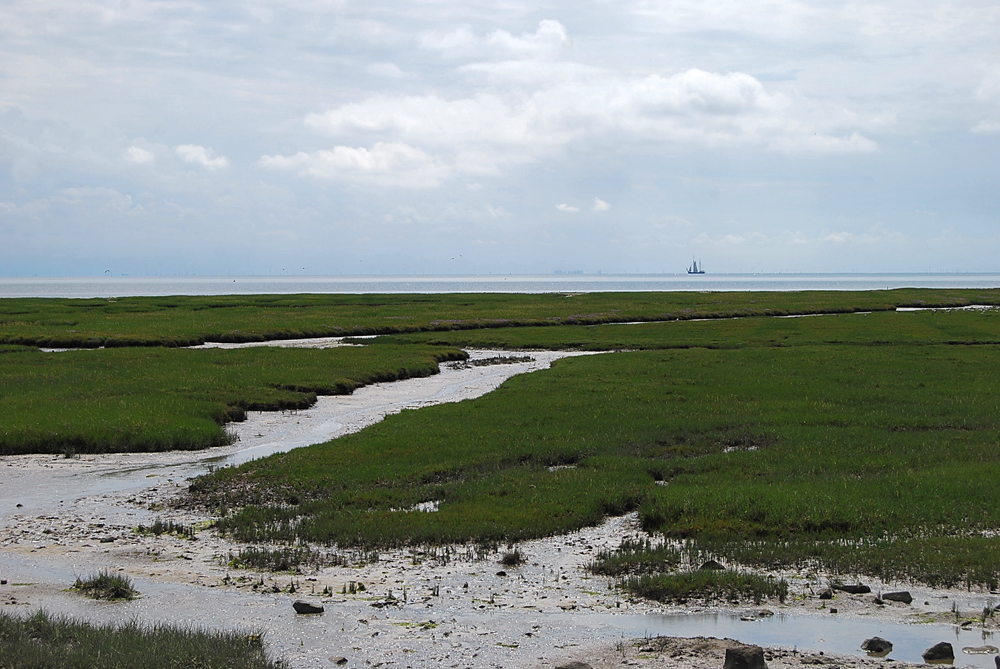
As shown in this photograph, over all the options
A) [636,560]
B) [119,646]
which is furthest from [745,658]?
[119,646]

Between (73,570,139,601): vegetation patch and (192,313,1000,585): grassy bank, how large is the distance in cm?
319

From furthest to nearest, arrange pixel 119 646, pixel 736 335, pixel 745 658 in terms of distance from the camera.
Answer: pixel 736 335 < pixel 119 646 < pixel 745 658

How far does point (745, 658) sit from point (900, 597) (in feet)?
13.5

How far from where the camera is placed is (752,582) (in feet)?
42.8

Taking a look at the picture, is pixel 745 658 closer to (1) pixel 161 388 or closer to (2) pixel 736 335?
(1) pixel 161 388

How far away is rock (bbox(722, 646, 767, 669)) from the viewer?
383 inches

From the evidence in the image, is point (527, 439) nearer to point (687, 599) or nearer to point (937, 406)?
point (687, 599)

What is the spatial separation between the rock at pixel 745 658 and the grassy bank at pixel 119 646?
537cm

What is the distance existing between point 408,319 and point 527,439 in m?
57.7

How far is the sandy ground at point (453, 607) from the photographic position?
1080 cm

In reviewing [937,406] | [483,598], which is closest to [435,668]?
[483,598]

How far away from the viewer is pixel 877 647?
1079 cm

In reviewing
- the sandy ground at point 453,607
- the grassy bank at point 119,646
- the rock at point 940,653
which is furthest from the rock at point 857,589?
the grassy bank at point 119,646

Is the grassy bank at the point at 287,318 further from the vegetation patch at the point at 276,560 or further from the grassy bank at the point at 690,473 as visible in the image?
the vegetation patch at the point at 276,560
